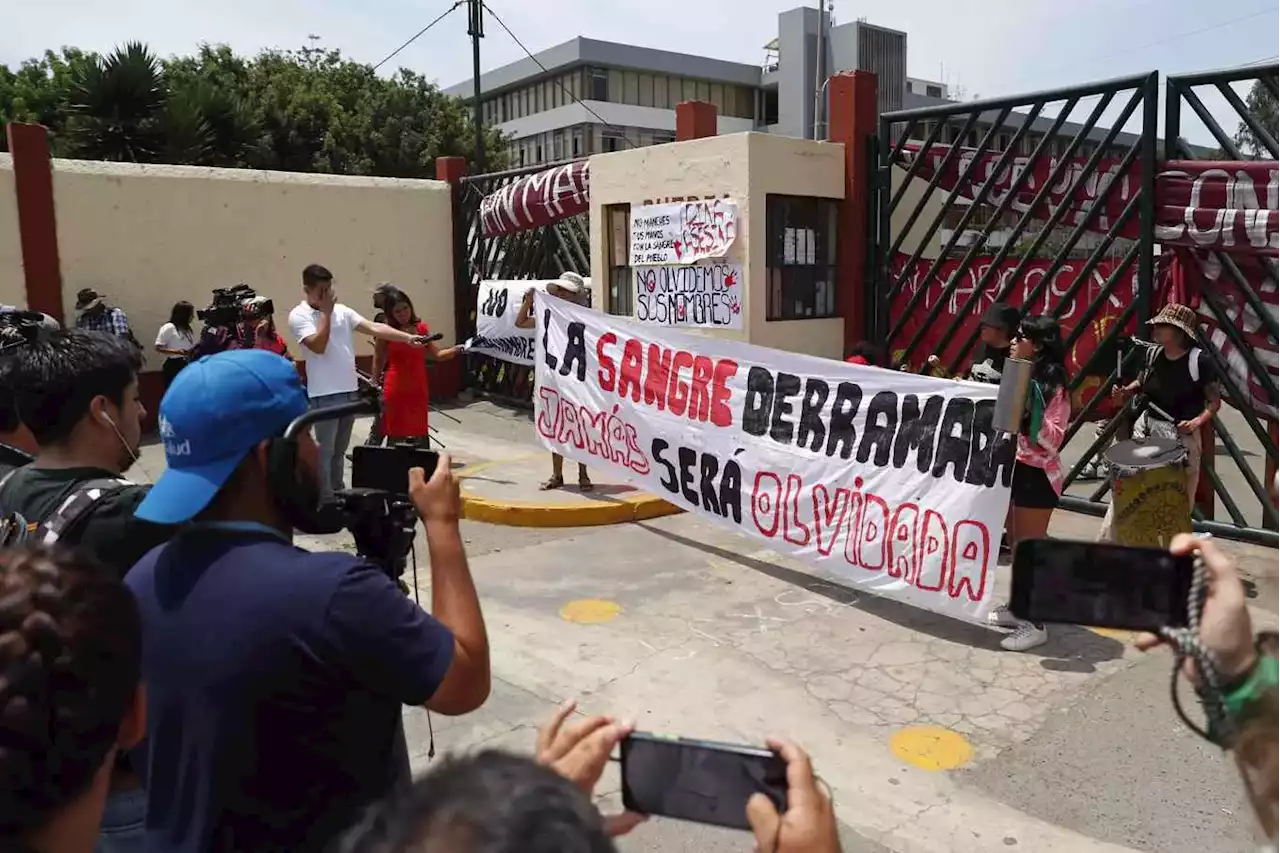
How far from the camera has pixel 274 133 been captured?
93.5 ft

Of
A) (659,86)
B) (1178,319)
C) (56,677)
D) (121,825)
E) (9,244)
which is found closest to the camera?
(56,677)

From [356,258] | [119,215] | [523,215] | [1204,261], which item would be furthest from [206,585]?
[356,258]

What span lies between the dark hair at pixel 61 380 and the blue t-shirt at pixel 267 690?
1031mm

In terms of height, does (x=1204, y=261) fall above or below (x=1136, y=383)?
above

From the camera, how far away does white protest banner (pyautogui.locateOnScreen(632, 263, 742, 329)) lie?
9.52m

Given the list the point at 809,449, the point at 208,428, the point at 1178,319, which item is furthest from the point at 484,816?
the point at 1178,319

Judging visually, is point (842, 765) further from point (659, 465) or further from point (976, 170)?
point (976, 170)

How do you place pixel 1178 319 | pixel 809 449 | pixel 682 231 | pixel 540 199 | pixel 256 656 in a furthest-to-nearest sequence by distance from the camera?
pixel 540 199 → pixel 682 231 → pixel 809 449 → pixel 1178 319 → pixel 256 656

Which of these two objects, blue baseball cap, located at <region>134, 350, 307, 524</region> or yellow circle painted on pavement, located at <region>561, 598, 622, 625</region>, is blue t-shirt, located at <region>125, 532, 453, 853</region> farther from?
yellow circle painted on pavement, located at <region>561, 598, 622, 625</region>

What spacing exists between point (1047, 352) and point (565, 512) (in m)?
3.81

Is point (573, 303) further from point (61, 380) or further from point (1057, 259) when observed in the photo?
point (61, 380)

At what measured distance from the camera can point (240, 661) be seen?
5.55 feet

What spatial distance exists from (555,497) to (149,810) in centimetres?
668

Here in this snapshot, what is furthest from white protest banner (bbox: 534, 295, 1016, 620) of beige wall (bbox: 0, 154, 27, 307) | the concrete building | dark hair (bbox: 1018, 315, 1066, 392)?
the concrete building
